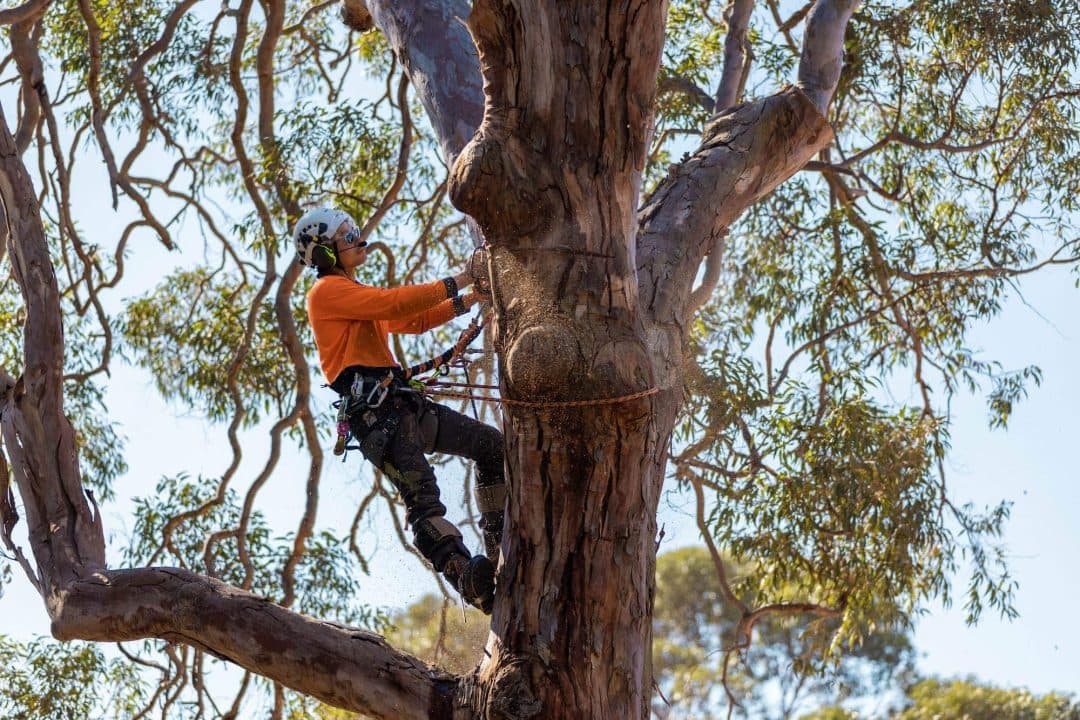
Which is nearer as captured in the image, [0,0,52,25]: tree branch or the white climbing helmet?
the white climbing helmet

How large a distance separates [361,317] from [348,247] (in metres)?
0.43

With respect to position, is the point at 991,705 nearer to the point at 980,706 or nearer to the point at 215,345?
the point at 980,706

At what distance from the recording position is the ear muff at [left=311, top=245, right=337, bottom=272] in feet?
15.4

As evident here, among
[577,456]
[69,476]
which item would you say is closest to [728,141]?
[577,456]

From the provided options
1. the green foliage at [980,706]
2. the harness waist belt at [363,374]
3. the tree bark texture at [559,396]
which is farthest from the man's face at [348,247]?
the green foliage at [980,706]

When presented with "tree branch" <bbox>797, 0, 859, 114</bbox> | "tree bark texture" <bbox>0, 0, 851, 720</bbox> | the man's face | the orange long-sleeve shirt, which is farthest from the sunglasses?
"tree branch" <bbox>797, 0, 859, 114</bbox>

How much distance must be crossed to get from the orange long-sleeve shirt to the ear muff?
0.06 m

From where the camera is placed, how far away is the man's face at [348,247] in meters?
4.77

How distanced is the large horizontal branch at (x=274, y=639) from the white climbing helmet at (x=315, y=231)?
47.3 inches

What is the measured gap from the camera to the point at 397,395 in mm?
4559

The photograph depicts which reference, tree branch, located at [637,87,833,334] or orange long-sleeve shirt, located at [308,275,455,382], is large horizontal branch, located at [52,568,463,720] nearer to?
orange long-sleeve shirt, located at [308,275,455,382]

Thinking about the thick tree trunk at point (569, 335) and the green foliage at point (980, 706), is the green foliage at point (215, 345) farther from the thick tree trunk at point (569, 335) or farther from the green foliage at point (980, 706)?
the green foliage at point (980, 706)

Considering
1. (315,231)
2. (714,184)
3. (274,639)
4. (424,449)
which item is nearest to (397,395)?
(424,449)

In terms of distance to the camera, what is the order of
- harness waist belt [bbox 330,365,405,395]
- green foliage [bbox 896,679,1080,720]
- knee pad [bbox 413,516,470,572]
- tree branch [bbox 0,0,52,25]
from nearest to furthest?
knee pad [bbox 413,516,470,572]
harness waist belt [bbox 330,365,405,395]
tree branch [bbox 0,0,52,25]
green foliage [bbox 896,679,1080,720]
